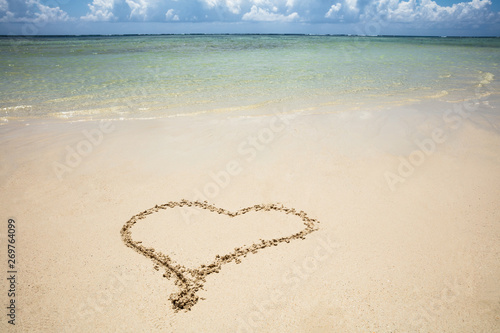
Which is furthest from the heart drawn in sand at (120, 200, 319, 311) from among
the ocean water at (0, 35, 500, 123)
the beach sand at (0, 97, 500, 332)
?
the ocean water at (0, 35, 500, 123)

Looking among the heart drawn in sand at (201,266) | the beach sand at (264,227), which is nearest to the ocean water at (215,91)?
the beach sand at (264,227)

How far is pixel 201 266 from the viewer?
2986 millimetres

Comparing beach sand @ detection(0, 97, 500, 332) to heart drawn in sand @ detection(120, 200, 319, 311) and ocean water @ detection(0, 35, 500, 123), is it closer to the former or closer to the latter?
heart drawn in sand @ detection(120, 200, 319, 311)

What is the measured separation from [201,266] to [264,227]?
91 centimetres

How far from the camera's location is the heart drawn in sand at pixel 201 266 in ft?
8.79

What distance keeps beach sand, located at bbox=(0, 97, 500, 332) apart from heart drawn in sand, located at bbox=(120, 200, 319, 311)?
0.21ft

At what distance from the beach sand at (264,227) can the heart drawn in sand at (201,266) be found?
65mm

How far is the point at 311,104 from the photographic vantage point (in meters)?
8.53

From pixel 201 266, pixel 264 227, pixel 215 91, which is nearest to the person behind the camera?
pixel 201 266

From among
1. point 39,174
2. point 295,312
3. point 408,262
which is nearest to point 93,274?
point 295,312

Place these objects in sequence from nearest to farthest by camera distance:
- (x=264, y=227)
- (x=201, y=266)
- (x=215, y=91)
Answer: (x=201, y=266)
(x=264, y=227)
(x=215, y=91)

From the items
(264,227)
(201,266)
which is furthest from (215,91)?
(201,266)

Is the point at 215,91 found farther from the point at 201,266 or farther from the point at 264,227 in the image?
the point at 201,266

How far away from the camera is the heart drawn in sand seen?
106 inches
